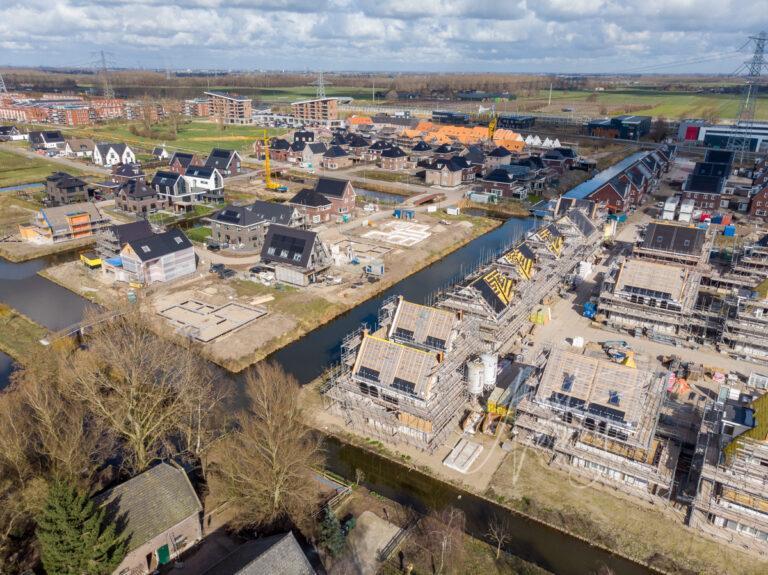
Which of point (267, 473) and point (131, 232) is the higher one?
point (131, 232)

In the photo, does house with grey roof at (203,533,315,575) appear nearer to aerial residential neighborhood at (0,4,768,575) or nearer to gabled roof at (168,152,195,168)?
aerial residential neighborhood at (0,4,768,575)

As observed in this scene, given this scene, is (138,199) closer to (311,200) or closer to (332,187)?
(311,200)

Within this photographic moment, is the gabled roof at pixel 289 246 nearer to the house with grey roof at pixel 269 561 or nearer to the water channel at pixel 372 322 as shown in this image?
the water channel at pixel 372 322

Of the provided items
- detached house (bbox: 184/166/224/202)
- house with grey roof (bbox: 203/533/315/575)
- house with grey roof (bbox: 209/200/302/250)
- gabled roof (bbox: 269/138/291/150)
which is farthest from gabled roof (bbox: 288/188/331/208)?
house with grey roof (bbox: 203/533/315/575)

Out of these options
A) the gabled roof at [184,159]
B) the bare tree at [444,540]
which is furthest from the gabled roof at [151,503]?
the gabled roof at [184,159]

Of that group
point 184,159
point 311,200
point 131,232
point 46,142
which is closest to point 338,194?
point 311,200

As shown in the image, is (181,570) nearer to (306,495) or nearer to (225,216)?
(306,495)
